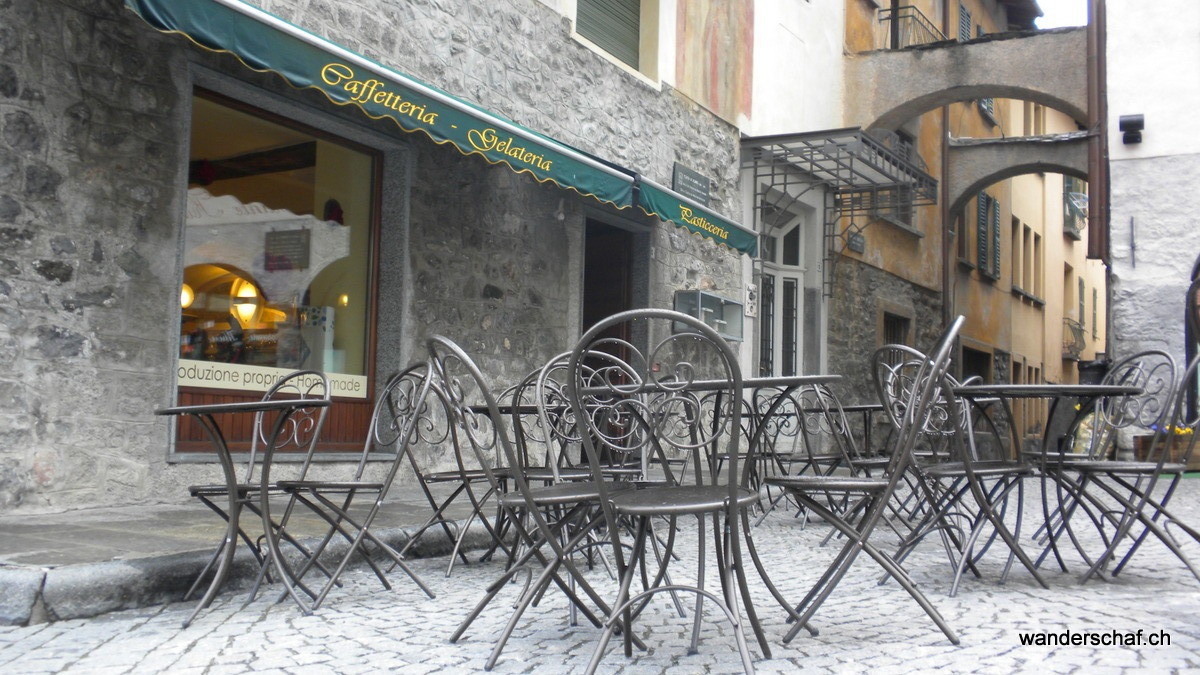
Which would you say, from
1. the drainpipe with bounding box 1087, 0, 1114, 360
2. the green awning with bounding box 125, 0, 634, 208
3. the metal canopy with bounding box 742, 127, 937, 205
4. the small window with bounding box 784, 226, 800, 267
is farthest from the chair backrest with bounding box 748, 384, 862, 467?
the drainpipe with bounding box 1087, 0, 1114, 360

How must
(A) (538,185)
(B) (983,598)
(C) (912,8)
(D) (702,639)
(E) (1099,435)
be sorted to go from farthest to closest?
(C) (912,8) → (A) (538,185) → (E) (1099,435) → (B) (983,598) → (D) (702,639)

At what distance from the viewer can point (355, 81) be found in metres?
5.85

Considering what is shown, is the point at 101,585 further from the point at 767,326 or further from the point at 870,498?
the point at 767,326

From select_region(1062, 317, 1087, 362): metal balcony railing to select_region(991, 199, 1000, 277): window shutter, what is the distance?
7586 mm

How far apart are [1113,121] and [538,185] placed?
694 cm

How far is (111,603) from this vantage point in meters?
3.53

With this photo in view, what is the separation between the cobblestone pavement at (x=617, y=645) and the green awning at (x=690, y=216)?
4.60m

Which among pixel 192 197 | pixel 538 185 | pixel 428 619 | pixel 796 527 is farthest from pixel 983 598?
pixel 538 185

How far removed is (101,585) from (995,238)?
19405 mm

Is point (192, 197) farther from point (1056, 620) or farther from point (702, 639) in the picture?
point (1056, 620)

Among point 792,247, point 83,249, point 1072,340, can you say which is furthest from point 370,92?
point 1072,340

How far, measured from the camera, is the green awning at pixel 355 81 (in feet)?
16.6

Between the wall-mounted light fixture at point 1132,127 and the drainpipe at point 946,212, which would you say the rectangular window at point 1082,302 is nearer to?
the drainpipe at point 946,212

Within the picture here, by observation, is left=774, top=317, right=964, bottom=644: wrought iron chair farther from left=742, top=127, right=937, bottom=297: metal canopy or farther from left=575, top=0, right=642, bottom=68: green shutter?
left=742, top=127, right=937, bottom=297: metal canopy
